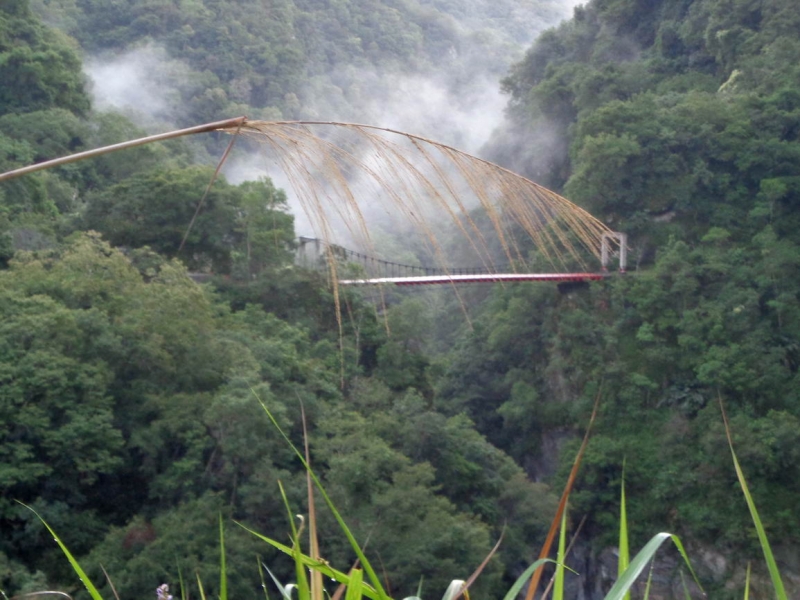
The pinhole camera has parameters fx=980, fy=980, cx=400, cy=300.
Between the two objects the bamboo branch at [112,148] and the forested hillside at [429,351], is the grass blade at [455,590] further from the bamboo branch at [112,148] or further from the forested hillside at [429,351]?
the forested hillside at [429,351]

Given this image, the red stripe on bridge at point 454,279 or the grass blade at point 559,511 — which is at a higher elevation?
the red stripe on bridge at point 454,279

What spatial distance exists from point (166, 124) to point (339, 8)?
10.6m

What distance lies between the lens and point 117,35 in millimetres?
26672

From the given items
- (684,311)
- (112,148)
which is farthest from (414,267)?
(112,148)

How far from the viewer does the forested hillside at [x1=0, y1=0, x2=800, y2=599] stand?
8.66m

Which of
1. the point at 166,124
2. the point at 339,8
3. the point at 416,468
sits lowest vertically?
the point at 416,468

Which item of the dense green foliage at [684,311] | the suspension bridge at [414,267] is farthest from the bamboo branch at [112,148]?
the dense green foliage at [684,311]

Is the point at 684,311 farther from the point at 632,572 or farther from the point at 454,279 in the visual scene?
the point at 632,572

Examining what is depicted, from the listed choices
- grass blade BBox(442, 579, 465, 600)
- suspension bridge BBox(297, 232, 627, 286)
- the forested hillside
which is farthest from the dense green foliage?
grass blade BBox(442, 579, 465, 600)

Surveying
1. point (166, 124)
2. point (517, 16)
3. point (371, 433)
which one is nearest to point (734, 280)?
point (371, 433)

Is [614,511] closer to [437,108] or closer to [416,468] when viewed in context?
[416,468]

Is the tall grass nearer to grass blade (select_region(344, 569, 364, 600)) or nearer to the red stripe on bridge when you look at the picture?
grass blade (select_region(344, 569, 364, 600))

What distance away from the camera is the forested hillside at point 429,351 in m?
8.66

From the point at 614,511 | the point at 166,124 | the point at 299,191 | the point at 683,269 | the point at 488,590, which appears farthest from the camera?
the point at 166,124
